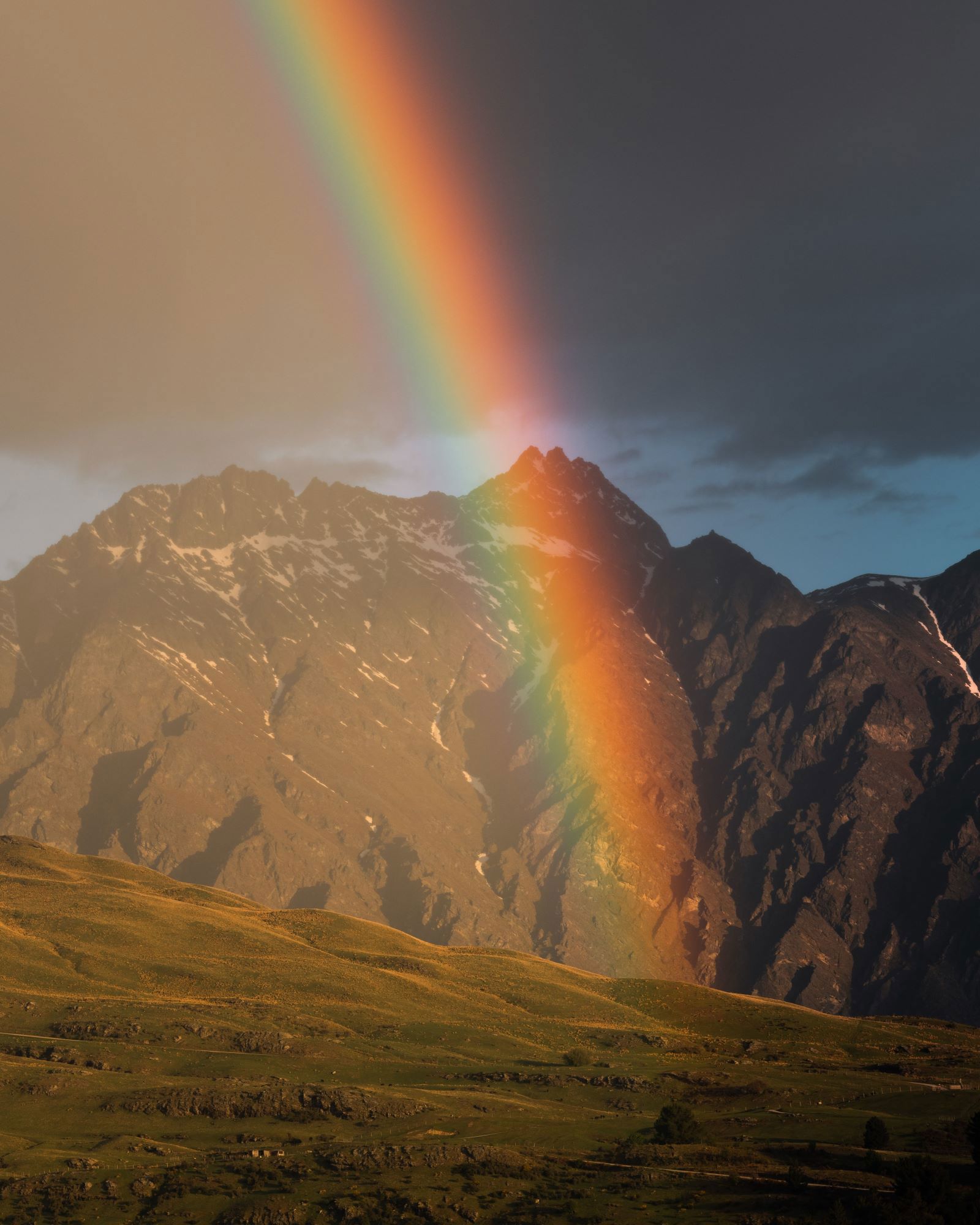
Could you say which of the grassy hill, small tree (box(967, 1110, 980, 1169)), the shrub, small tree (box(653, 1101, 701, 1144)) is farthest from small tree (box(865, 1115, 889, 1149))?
small tree (box(653, 1101, 701, 1144))

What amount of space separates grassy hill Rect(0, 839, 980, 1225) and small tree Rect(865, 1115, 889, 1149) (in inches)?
63.3

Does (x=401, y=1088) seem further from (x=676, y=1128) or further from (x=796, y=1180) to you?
(x=796, y=1180)

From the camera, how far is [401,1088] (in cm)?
12619

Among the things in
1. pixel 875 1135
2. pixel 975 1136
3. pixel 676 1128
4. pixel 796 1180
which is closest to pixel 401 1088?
pixel 676 1128

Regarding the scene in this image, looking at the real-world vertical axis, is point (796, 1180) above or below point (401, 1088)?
above

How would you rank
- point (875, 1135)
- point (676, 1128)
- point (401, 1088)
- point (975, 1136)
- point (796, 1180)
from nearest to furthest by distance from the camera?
point (796, 1180) < point (975, 1136) < point (875, 1135) < point (676, 1128) < point (401, 1088)

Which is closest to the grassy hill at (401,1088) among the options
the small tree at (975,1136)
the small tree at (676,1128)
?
the small tree at (676,1128)

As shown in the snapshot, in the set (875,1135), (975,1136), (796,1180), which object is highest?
(975,1136)

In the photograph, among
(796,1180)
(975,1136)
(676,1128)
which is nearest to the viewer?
(796,1180)

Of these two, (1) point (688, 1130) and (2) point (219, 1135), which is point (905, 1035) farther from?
(2) point (219, 1135)

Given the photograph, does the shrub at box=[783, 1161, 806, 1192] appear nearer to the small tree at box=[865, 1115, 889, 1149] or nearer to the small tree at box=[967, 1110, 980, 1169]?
the small tree at box=[865, 1115, 889, 1149]

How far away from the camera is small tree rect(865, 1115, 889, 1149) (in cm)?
10219

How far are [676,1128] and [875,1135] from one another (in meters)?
15.8

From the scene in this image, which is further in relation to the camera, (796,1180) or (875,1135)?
(875,1135)
